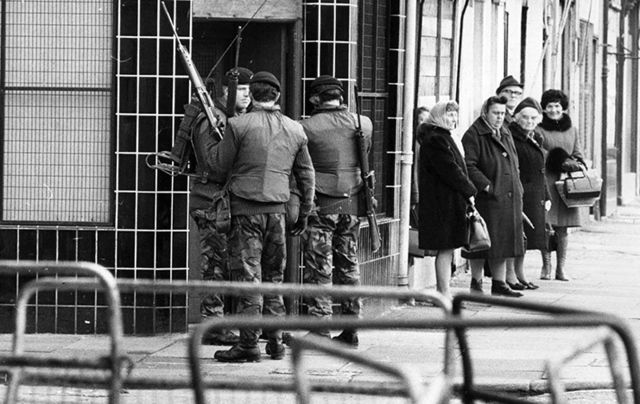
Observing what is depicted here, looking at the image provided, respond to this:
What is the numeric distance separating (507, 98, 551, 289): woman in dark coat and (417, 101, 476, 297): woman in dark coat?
90.6 inches

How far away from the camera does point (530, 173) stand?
1630cm

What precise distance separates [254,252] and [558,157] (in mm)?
7016

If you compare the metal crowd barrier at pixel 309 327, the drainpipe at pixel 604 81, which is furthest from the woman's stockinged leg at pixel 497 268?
the drainpipe at pixel 604 81

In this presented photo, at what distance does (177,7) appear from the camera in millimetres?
12008

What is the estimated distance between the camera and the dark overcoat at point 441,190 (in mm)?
13711

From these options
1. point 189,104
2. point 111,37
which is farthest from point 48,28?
point 189,104

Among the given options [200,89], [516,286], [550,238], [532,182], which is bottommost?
[516,286]

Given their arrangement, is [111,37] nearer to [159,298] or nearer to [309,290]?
[159,298]

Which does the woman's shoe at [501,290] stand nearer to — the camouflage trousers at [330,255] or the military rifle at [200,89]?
the camouflage trousers at [330,255]

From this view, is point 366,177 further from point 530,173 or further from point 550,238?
point 550,238

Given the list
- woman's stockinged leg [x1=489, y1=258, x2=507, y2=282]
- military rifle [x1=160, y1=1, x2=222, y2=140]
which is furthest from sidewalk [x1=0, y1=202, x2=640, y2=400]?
military rifle [x1=160, y1=1, x2=222, y2=140]

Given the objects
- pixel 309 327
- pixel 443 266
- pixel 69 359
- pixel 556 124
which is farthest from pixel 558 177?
pixel 309 327

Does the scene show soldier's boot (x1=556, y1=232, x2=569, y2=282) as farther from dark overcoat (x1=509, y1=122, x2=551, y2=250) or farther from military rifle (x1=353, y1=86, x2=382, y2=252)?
military rifle (x1=353, y1=86, x2=382, y2=252)

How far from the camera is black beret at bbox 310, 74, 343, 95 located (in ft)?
38.8
